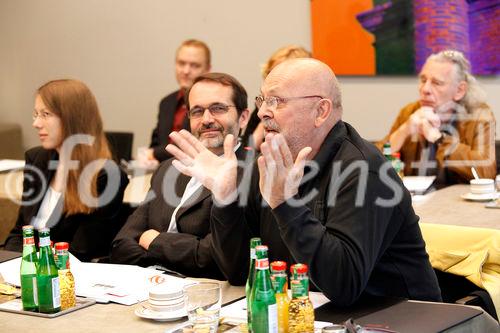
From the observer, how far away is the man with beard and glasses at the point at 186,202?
3.16m

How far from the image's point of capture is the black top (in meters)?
2.21

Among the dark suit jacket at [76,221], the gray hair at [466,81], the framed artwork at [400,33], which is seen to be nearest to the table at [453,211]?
the gray hair at [466,81]

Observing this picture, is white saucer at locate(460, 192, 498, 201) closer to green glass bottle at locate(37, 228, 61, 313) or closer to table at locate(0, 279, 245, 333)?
table at locate(0, 279, 245, 333)

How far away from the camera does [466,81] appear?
451 cm

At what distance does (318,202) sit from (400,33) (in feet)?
10.6

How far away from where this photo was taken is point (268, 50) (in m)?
6.17

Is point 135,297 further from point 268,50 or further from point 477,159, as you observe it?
point 268,50

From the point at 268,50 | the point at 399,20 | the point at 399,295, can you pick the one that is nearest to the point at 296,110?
the point at 399,295

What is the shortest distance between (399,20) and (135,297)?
350 cm

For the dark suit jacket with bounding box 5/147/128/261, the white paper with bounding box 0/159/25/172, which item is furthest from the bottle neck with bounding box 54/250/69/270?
the white paper with bounding box 0/159/25/172

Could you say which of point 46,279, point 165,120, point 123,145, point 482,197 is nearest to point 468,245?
point 482,197

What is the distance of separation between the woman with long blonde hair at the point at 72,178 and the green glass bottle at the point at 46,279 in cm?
140

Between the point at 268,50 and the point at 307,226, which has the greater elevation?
the point at 268,50

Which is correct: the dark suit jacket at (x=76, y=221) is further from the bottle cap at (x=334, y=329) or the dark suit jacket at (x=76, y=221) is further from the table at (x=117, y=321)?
the bottle cap at (x=334, y=329)
